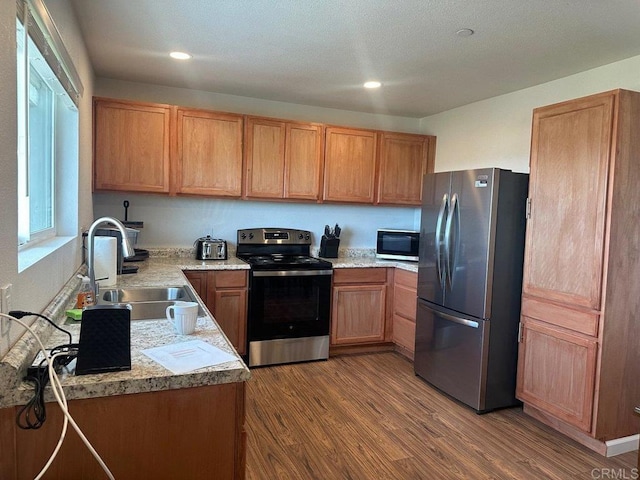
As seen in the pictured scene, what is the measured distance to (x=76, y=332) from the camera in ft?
5.53

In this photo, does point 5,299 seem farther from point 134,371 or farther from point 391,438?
point 391,438

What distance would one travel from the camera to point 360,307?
4.07m

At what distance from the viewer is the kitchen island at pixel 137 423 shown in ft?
3.77

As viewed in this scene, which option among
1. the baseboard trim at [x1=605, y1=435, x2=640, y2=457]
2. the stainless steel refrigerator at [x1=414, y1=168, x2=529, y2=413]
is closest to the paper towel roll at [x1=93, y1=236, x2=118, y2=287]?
the stainless steel refrigerator at [x1=414, y1=168, x2=529, y2=413]

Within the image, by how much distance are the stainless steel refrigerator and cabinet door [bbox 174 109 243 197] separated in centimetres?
179

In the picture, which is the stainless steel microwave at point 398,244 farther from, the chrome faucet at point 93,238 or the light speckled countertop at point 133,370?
the chrome faucet at point 93,238

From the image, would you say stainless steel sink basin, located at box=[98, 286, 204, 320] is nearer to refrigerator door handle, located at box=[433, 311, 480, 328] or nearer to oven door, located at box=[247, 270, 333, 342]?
oven door, located at box=[247, 270, 333, 342]

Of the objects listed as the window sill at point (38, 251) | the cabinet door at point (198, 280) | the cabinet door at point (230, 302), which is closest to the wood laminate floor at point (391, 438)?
the cabinet door at point (230, 302)

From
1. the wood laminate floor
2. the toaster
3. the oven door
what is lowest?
the wood laminate floor

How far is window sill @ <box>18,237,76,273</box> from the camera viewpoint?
153 cm

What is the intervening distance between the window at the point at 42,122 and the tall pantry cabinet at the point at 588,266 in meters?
2.71

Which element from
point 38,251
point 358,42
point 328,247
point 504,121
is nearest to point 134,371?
point 38,251

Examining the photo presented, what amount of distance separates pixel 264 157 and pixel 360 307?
5.33ft

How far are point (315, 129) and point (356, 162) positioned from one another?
511mm
